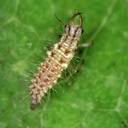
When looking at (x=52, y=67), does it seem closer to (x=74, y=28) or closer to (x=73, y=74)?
(x=73, y=74)

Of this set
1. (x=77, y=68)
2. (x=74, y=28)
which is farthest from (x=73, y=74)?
(x=74, y=28)

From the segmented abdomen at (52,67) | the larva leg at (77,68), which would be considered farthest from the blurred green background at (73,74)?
the segmented abdomen at (52,67)

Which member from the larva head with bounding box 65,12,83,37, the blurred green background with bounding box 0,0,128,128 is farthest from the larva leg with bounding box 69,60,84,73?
the larva head with bounding box 65,12,83,37

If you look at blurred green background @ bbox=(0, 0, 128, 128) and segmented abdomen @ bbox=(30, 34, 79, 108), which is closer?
segmented abdomen @ bbox=(30, 34, 79, 108)

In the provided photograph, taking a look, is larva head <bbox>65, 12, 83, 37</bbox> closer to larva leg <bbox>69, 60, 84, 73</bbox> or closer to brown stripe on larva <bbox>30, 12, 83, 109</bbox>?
brown stripe on larva <bbox>30, 12, 83, 109</bbox>

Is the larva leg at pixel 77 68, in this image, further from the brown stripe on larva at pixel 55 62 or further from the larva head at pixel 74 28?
the larva head at pixel 74 28
